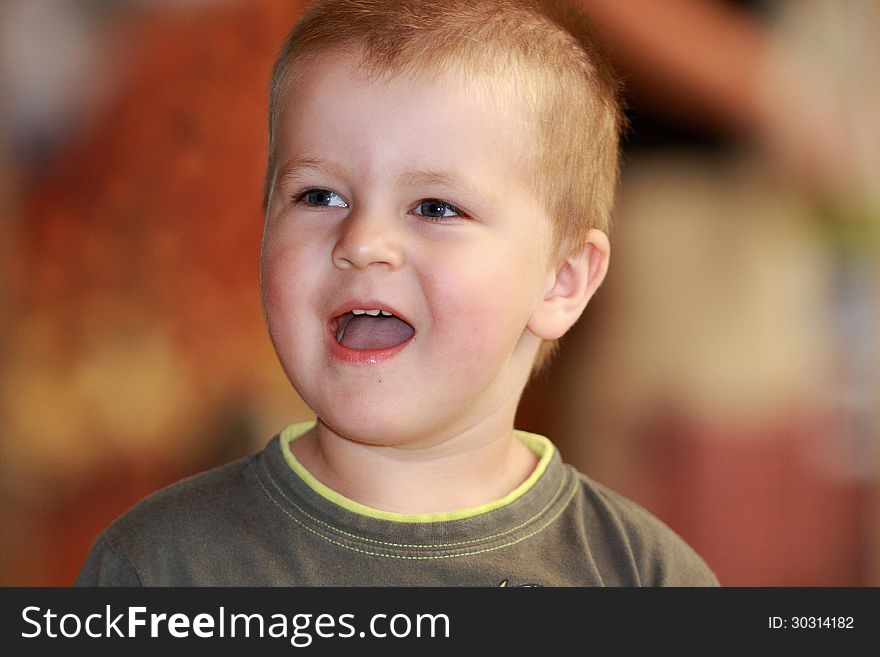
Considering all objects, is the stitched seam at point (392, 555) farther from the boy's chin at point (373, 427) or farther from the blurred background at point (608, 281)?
the blurred background at point (608, 281)

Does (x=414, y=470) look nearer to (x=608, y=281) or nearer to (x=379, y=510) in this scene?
(x=379, y=510)

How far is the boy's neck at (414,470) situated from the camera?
2.88 feet

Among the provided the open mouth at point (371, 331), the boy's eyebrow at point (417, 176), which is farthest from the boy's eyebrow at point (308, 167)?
the open mouth at point (371, 331)

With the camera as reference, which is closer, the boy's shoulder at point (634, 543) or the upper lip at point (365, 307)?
the upper lip at point (365, 307)

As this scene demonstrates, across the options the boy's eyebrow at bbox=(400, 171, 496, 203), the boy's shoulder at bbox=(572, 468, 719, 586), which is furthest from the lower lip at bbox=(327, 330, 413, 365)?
the boy's shoulder at bbox=(572, 468, 719, 586)

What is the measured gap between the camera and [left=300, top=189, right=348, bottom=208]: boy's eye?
83cm

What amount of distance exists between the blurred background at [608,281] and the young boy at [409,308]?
676mm

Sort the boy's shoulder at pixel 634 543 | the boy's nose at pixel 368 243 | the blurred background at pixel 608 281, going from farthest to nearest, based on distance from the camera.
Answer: the blurred background at pixel 608 281
the boy's shoulder at pixel 634 543
the boy's nose at pixel 368 243

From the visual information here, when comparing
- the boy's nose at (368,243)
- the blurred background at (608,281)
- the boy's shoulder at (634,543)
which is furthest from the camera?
the blurred background at (608,281)

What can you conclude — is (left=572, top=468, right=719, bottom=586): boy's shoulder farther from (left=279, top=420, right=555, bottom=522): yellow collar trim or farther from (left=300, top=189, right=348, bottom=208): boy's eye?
(left=300, top=189, right=348, bottom=208): boy's eye

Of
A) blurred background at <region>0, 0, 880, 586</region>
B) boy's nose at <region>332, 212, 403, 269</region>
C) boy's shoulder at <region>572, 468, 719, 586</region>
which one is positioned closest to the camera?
boy's nose at <region>332, 212, 403, 269</region>

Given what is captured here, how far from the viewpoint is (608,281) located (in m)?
2.41

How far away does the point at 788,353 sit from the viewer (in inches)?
92.0

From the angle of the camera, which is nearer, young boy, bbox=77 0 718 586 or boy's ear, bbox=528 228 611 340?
young boy, bbox=77 0 718 586
